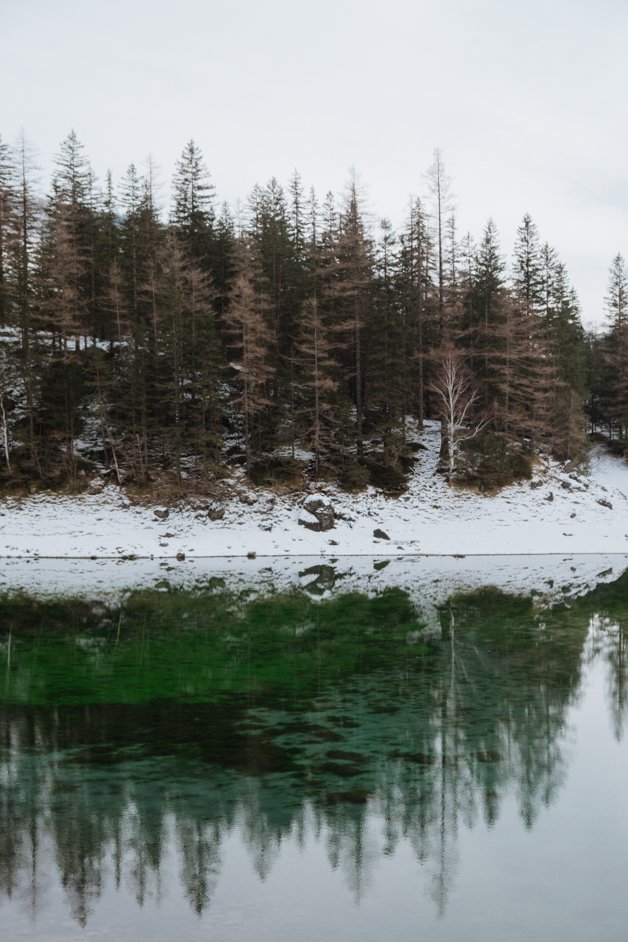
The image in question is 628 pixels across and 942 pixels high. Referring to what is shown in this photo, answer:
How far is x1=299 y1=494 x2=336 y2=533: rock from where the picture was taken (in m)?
37.6

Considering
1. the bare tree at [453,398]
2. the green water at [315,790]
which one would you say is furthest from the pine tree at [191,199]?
the green water at [315,790]

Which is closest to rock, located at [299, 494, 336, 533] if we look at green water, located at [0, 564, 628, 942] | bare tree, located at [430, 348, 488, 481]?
bare tree, located at [430, 348, 488, 481]

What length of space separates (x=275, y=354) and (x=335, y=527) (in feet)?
42.4

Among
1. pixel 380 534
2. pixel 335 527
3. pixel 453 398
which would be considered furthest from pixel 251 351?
pixel 380 534

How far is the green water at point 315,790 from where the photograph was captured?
22.1 ft

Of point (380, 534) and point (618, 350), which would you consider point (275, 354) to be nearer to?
point (380, 534)

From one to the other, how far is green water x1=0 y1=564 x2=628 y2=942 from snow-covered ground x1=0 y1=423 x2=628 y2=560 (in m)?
16.7

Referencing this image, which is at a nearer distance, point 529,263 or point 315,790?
point 315,790

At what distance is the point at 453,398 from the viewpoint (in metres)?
43.2

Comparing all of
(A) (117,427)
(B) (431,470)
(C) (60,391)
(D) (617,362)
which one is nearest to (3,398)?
(C) (60,391)

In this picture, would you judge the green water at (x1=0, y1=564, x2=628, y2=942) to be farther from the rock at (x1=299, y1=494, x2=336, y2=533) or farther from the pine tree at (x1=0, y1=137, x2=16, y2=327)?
the pine tree at (x1=0, y1=137, x2=16, y2=327)

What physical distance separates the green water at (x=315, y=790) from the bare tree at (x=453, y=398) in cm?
2499

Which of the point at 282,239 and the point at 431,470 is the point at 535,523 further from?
the point at 282,239

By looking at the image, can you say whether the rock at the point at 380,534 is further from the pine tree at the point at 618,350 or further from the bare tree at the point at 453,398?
the pine tree at the point at 618,350
